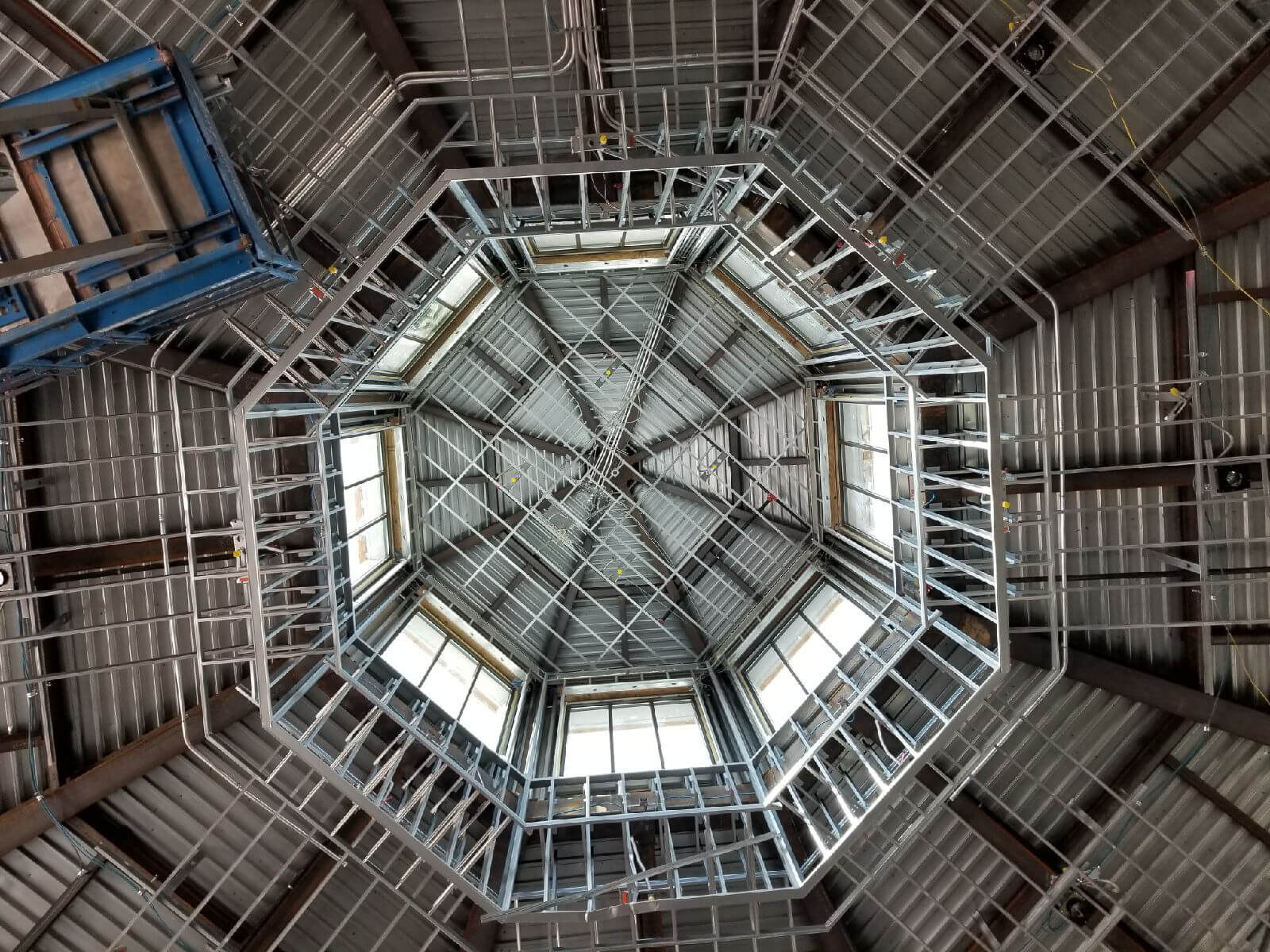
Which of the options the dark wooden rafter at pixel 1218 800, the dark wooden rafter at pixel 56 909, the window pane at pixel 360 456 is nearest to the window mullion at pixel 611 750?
the window pane at pixel 360 456

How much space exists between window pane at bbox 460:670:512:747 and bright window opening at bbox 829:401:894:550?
7.70 metres

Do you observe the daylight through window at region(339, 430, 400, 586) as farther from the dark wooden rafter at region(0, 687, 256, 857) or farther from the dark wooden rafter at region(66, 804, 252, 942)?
the dark wooden rafter at region(66, 804, 252, 942)

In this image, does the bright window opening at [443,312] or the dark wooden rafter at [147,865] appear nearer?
the dark wooden rafter at [147,865]

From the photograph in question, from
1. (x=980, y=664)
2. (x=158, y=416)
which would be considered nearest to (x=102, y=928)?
(x=158, y=416)

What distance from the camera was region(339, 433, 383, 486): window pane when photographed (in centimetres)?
1147

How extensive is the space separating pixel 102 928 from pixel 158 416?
8.11m

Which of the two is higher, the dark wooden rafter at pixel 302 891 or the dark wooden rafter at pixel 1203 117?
the dark wooden rafter at pixel 1203 117

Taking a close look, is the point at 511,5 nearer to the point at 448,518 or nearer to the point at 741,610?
the point at 448,518

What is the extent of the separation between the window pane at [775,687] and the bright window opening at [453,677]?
16.2ft

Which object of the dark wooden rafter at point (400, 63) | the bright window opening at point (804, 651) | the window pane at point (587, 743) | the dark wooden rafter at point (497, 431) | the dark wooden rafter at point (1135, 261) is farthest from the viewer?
the dark wooden rafter at point (497, 431)

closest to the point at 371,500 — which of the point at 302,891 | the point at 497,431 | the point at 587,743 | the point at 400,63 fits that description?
the point at 497,431

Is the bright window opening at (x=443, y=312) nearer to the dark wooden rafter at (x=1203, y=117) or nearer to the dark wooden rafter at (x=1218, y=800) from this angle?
the dark wooden rafter at (x=1203, y=117)

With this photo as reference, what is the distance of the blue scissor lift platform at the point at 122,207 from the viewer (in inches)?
313

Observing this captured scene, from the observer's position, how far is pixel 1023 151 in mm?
9984
